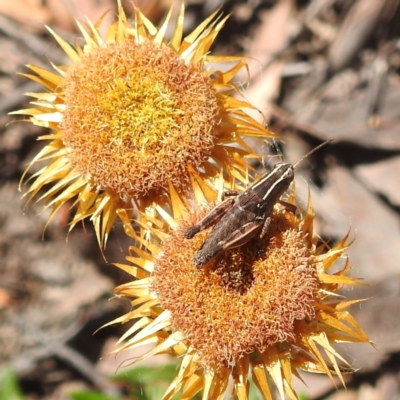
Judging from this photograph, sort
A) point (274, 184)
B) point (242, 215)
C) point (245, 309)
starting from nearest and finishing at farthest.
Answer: point (245, 309) → point (242, 215) → point (274, 184)

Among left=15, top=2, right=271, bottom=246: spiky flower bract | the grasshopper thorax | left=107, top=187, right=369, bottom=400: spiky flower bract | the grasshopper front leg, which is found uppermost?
left=15, top=2, right=271, bottom=246: spiky flower bract

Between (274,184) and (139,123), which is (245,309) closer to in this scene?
(274,184)

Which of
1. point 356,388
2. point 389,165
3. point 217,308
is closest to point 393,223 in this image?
point 389,165

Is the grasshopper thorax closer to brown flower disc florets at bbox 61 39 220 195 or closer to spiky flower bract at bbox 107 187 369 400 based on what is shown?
spiky flower bract at bbox 107 187 369 400

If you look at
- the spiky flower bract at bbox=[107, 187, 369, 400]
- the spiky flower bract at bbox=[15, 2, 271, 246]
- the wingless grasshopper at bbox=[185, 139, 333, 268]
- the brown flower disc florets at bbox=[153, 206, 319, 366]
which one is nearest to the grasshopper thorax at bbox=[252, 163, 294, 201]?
the wingless grasshopper at bbox=[185, 139, 333, 268]

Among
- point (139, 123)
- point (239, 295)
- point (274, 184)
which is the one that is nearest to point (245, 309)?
point (239, 295)
